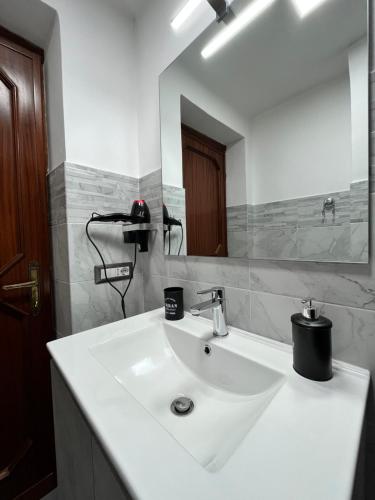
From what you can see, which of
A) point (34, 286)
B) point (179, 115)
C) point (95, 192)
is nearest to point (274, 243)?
point (179, 115)

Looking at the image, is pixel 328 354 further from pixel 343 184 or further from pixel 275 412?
pixel 343 184

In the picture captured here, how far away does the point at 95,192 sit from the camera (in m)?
1.02

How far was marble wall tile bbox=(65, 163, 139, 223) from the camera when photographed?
3.11 ft

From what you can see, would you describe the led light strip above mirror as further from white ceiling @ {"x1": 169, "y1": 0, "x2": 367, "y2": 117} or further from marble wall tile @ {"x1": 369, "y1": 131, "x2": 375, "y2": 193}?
marble wall tile @ {"x1": 369, "y1": 131, "x2": 375, "y2": 193}

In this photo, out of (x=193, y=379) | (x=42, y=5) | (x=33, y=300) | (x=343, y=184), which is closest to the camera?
(x=343, y=184)

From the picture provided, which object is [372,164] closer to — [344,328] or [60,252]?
[344,328]

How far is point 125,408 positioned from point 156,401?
227 millimetres

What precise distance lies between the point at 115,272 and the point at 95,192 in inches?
15.3

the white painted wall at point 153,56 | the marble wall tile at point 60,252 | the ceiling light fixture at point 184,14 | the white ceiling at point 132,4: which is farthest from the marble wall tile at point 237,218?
the white ceiling at point 132,4

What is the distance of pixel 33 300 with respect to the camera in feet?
3.43

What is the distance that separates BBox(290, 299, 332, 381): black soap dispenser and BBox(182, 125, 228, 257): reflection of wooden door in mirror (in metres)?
0.36

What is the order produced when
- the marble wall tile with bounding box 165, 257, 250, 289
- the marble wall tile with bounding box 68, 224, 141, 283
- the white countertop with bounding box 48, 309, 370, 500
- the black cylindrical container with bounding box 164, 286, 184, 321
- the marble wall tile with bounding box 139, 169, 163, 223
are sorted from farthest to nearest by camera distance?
the marble wall tile with bounding box 139, 169, 163, 223 < the marble wall tile with bounding box 68, 224, 141, 283 < the black cylindrical container with bounding box 164, 286, 184, 321 < the marble wall tile with bounding box 165, 257, 250, 289 < the white countertop with bounding box 48, 309, 370, 500

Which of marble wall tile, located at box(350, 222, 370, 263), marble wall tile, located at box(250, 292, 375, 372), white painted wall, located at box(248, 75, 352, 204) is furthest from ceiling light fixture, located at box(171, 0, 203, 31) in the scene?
marble wall tile, located at box(250, 292, 375, 372)

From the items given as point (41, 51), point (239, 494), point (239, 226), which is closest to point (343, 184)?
point (239, 226)
